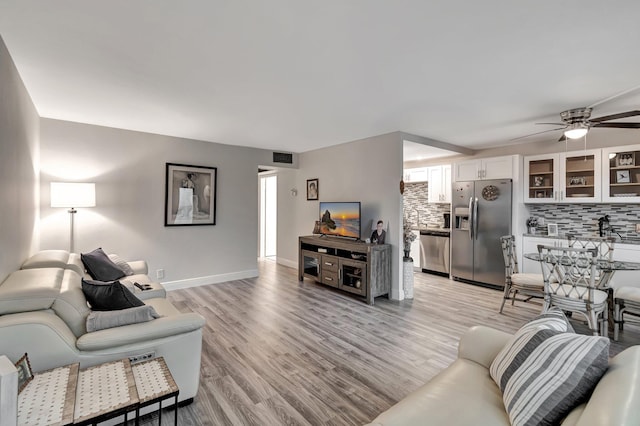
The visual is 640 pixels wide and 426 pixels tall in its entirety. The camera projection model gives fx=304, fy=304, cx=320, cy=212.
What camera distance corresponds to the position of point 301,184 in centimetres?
632

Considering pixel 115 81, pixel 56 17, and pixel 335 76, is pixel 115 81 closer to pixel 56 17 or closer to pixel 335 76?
pixel 56 17

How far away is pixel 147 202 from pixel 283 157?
258cm

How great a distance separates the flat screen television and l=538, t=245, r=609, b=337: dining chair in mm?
2393

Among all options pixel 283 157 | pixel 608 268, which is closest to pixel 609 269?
pixel 608 268

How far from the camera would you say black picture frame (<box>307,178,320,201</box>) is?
5.85 m

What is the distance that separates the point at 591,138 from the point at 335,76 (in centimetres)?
436

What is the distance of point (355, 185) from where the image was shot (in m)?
5.05

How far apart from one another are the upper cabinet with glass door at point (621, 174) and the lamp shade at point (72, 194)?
22.4ft

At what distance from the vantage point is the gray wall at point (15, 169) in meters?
2.05

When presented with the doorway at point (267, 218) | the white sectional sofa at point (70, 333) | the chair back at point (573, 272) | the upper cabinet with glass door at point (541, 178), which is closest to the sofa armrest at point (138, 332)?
the white sectional sofa at point (70, 333)

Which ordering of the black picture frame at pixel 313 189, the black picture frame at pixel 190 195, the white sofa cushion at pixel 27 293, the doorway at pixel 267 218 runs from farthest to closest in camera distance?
the doorway at pixel 267 218 < the black picture frame at pixel 313 189 < the black picture frame at pixel 190 195 < the white sofa cushion at pixel 27 293

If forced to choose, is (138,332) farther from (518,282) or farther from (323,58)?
(518,282)

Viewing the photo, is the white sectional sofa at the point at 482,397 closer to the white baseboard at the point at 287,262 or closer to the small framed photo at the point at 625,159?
the small framed photo at the point at 625,159

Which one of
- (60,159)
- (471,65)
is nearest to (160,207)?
(60,159)
